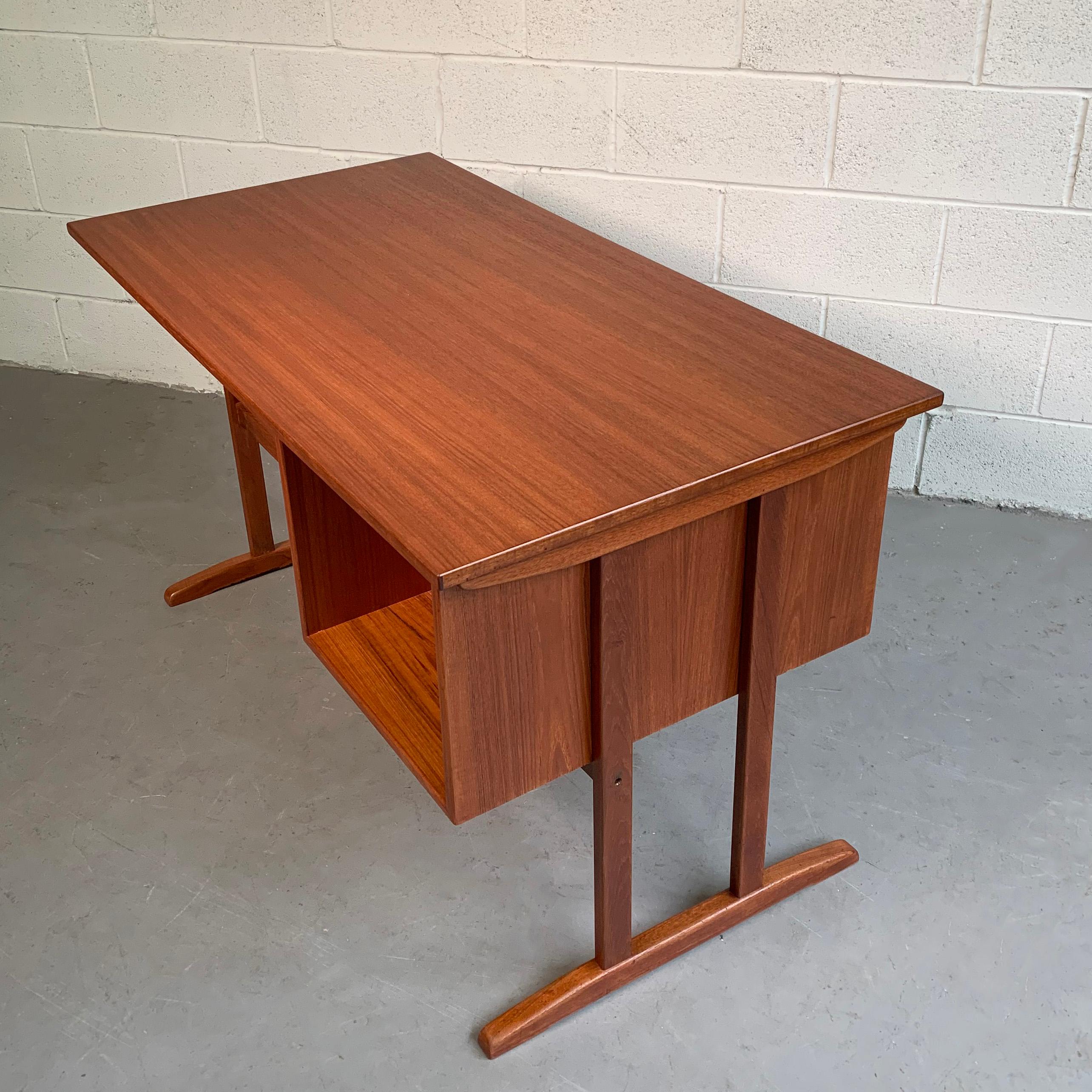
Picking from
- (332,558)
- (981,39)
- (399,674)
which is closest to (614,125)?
(981,39)

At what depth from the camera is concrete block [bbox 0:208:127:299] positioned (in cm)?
339

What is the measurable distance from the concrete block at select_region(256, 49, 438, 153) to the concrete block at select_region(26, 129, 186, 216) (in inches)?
13.5

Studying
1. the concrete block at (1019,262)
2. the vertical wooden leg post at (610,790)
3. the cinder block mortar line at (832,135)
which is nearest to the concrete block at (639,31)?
the cinder block mortar line at (832,135)

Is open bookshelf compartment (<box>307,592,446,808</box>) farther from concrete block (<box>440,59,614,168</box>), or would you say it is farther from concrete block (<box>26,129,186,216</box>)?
concrete block (<box>26,129,186,216</box>)

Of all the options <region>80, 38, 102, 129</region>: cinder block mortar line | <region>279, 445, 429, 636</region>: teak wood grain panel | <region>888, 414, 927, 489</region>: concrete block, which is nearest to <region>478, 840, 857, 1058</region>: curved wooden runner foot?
<region>279, 445, 429, 636</region>: teak wood grain panel

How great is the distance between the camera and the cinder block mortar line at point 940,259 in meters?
2.60

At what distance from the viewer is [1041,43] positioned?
2.39m

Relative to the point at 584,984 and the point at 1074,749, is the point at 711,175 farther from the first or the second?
the point at 584,984

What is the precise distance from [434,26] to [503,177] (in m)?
0.36

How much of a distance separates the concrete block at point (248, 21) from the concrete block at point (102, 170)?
294 millimetres

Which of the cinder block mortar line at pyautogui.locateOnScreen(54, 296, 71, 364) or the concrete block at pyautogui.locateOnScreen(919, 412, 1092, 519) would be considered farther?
the cinder block mortar line at pyautogui.locateOnScreen(54, 296, 71, 364)

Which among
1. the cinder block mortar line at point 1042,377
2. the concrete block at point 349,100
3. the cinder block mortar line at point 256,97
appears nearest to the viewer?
the cinder block mortar line at point 1042,377

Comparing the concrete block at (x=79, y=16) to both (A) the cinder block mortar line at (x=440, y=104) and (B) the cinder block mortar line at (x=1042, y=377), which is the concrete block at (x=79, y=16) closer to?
(A) the cinder block mortar line at (x=440, y=104)

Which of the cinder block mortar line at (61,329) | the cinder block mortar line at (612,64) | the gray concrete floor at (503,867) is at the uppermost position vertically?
the cinder block mortar line at (612,64)
